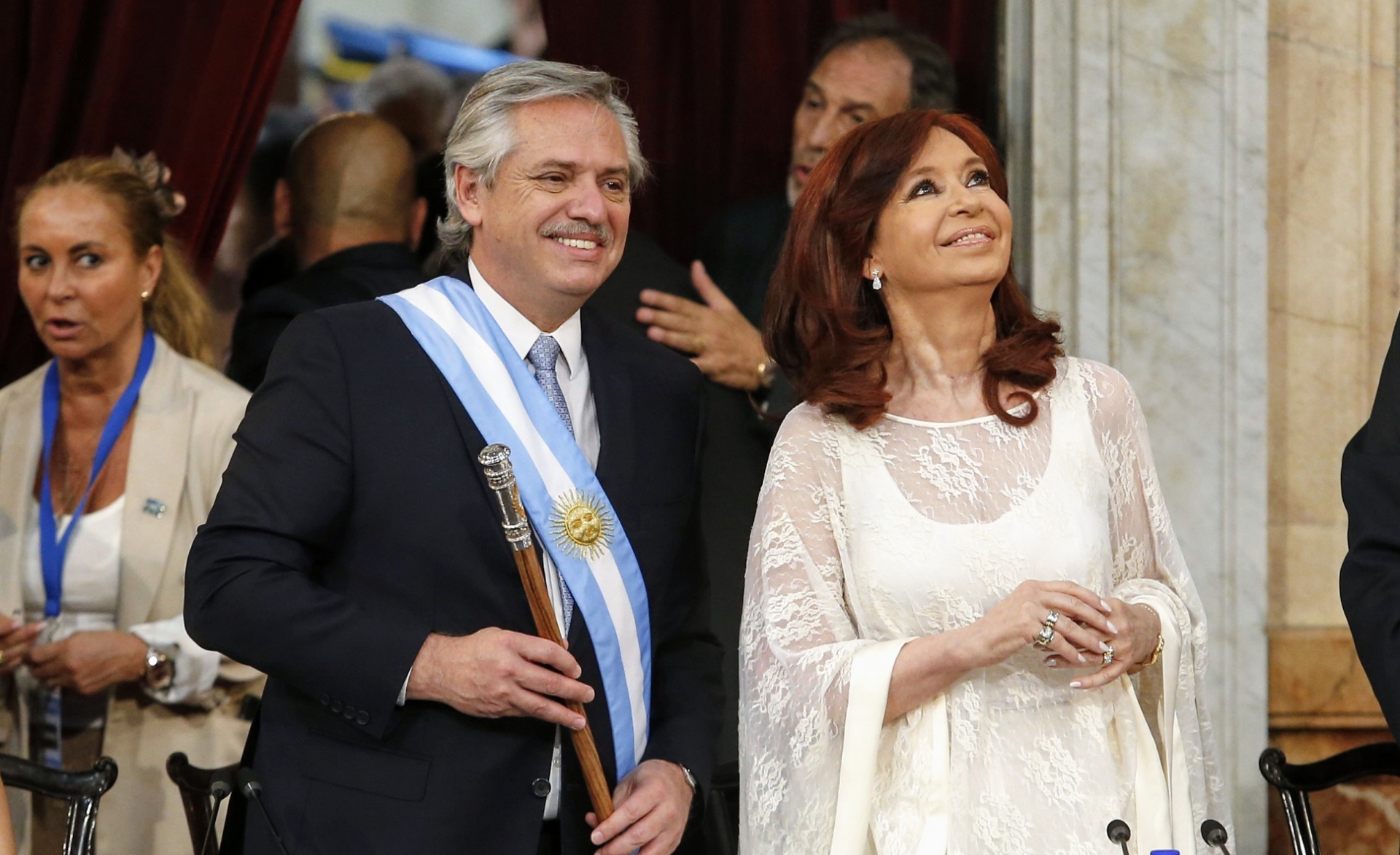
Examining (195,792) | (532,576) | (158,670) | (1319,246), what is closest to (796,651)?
(532,576)

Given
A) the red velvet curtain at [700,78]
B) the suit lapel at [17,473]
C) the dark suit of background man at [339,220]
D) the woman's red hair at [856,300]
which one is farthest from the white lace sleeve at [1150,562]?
the suit lapel at [17,473]

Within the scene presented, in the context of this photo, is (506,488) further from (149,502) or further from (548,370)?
(149,502)

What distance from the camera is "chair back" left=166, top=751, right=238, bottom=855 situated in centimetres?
291

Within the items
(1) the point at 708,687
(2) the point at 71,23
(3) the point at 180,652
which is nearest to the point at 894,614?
(1) the point at 708,687

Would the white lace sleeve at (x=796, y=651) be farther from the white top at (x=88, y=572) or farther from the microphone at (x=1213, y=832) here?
the white top at (x=88, y=572)

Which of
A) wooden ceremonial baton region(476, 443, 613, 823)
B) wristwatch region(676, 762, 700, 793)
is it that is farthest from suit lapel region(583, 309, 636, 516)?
wristwatch region(676, 762, 700, 793)

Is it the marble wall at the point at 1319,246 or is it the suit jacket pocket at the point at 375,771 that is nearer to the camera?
the suit jacket pocket at the point at 375,771

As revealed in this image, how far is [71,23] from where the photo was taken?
3.96 meters

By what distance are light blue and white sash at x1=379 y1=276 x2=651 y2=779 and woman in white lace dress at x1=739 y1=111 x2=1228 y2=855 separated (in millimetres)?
163

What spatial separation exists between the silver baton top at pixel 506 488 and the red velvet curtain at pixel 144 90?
2.06m

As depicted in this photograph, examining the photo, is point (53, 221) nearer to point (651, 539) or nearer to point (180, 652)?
point (180, 652)

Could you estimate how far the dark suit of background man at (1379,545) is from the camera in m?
2.03

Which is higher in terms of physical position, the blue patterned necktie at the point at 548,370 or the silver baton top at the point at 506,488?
the blue patterned necktie at the point at 548,370

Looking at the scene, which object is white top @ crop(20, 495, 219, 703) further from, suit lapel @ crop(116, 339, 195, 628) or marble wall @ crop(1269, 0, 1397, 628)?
marble wall @ crop(1269, 0, 1397, 628)
